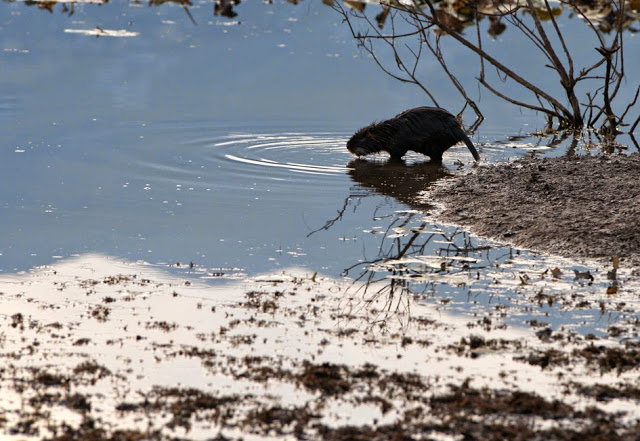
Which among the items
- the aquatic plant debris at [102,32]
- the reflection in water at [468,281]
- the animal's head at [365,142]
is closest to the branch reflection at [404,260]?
the reflection in water at [468,281]

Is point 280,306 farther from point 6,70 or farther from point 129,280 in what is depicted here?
point 6,70

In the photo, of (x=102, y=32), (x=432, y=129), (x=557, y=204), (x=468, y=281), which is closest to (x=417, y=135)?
(x=432, y=129)

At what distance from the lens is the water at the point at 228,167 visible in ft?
23.2

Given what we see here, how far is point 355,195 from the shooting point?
31.2 feet

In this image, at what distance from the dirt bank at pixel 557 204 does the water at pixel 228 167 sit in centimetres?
29

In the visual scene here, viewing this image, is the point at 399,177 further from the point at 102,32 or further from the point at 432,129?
the point at 102,32

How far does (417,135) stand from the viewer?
11.0 metres

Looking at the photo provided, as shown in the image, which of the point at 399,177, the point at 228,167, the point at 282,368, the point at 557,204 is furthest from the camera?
the point at 228,167

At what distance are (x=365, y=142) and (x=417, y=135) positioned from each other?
1.97 ft

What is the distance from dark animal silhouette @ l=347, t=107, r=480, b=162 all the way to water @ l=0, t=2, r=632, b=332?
203 millimetres

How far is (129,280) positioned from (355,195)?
11.2 feet

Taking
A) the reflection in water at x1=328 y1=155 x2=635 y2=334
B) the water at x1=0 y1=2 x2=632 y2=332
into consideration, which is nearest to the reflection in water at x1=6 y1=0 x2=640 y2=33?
the water at x1=0 y1=2 x2=632 y2=332

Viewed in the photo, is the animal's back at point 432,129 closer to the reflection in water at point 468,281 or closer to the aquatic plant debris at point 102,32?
the reflection in water at point 468,281

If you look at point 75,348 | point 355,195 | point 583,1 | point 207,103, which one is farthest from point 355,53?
point 75,348
